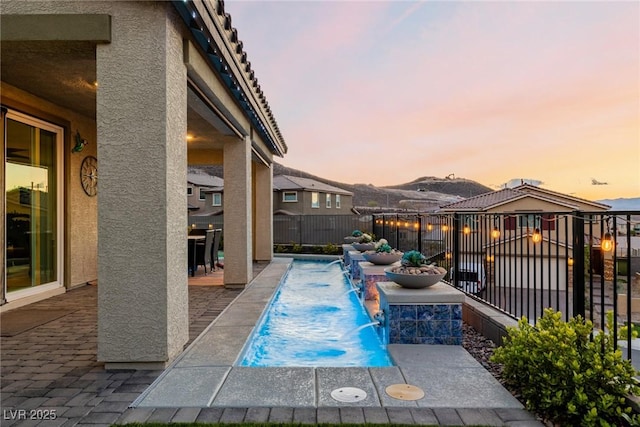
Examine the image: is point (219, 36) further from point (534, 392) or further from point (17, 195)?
point (534, 392)

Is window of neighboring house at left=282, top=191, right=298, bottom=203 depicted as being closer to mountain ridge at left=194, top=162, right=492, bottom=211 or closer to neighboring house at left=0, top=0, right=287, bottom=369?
neighboring house at left=0, top=0, right=287, bottom=369

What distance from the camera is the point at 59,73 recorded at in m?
4.70

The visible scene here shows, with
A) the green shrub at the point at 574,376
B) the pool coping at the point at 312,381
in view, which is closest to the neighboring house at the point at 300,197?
the pool coping at the point at 312,381

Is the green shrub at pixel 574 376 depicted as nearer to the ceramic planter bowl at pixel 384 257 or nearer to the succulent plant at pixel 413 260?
the succulent plant at pixel 413 260

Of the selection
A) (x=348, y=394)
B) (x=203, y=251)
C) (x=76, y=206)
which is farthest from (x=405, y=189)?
(x=348, y=394)

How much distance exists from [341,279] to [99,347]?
23.2 feet

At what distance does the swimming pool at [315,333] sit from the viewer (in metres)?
4.27

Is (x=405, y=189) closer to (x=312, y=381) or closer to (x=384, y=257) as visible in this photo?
(x=384, y=257)

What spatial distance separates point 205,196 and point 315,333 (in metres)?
25.1

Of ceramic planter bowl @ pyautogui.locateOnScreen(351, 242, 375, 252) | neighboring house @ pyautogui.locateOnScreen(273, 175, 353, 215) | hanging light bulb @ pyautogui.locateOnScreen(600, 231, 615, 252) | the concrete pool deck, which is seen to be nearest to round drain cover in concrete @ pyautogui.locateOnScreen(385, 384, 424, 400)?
the concrete pool deck

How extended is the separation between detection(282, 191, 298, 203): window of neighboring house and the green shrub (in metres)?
24.0

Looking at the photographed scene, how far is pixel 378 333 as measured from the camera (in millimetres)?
5016

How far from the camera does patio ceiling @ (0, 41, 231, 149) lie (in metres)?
3.56

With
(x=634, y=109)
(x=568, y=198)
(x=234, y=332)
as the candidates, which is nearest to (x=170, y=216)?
(x=234, y=332)
